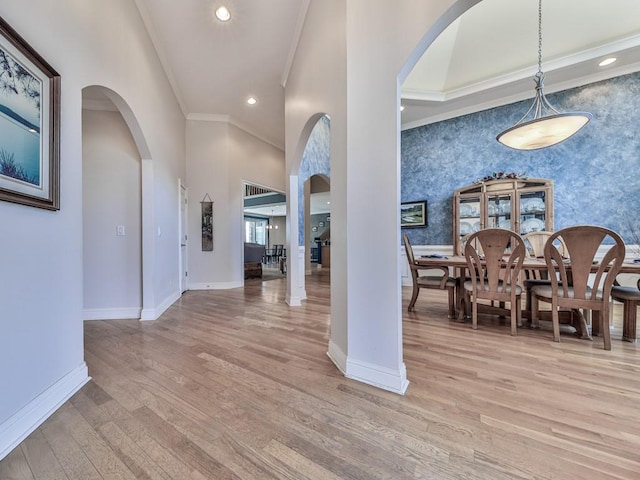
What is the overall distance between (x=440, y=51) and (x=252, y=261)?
18.9 feet

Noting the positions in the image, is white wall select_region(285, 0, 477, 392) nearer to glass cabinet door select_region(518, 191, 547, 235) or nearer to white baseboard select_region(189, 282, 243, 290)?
white baseboard select_region(189, 282, 243, 290)

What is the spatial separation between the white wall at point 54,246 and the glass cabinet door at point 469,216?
5.15 meters

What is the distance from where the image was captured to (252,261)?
6824mm

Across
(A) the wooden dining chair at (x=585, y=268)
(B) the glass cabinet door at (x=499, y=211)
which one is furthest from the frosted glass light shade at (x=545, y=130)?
(B) the glass cabinet door at (x=499, y=211)

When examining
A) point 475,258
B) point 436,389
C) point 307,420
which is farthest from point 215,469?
point 475,258

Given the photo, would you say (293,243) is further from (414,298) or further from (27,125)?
(27,125)

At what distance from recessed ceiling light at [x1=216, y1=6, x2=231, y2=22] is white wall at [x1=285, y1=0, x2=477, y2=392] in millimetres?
1434

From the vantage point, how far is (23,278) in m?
1.30

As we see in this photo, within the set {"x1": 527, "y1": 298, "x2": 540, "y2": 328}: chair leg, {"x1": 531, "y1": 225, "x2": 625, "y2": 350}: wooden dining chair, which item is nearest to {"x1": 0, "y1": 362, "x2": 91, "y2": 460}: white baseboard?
{"x1": 531, "y1": 225, "x2": 625, "y2": 350}: wooden dining chair

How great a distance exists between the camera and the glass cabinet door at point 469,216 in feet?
15.4

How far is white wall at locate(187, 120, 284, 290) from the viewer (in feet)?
16.1

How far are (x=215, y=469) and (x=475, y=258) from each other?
2708 millimetres

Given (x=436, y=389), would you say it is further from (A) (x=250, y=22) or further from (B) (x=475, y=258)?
(A) (x=250, y=22)

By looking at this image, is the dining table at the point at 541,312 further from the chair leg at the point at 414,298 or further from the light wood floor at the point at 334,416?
the chair leg at the point at 414,298
